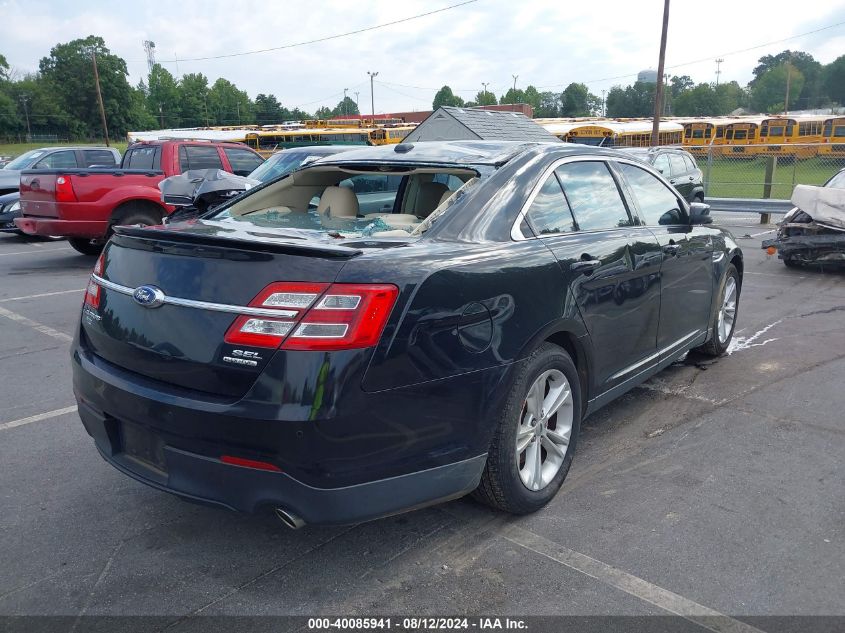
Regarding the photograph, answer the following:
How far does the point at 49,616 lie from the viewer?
2551 mm

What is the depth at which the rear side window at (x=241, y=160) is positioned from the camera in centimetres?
1255

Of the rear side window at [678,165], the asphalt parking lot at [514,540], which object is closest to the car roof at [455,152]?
the asphalt parking lot at [514,540]

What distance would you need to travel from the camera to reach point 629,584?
8.95 ft

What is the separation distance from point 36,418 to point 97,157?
12331 mm

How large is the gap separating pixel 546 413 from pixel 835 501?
4.87 ft

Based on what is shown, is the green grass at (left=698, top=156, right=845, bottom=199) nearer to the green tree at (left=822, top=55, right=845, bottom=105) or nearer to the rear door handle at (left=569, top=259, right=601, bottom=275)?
the rear door handle at (left=569, top=259, right=601, bottom=275)

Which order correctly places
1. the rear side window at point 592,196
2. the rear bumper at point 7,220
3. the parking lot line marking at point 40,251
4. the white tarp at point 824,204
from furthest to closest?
1. the rear bumper at point 7,220
2. the parking lot line marking at point 40,251
3. the white tarp at point 824,204
4. the rear side window at point 592,196

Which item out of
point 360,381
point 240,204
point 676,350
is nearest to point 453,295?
point 360,381

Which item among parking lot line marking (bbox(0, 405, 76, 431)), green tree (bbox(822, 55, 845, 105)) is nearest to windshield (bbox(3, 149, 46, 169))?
parking lot line marking (bbox(0, 405, 76, 431))

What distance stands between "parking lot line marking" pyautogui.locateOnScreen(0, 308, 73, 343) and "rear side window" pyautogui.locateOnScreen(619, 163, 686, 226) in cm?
504

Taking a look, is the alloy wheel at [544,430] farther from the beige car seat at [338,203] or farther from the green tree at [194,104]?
the green tree at [194,104]

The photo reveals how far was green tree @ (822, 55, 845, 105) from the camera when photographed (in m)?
120

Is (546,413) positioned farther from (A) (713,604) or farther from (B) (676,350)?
(B) (676,350)

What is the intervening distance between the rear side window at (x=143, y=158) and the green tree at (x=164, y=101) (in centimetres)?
11168
